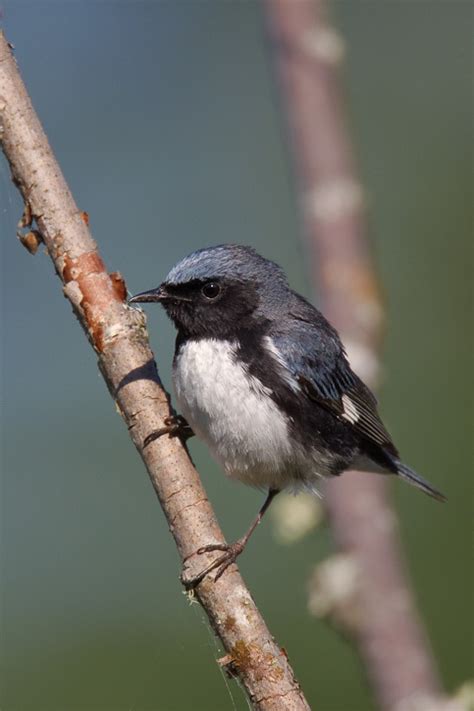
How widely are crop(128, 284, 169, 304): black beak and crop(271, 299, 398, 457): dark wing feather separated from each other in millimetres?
432

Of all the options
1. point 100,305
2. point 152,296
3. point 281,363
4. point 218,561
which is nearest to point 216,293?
point 152,296

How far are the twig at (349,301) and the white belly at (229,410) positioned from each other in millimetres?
Result: 513

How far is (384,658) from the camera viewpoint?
6.58 ft

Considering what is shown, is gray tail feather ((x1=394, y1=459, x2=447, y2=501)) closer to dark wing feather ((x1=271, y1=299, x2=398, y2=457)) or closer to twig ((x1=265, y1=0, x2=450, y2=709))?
dark wing feather ((x1=271, y1=299, x2=398, y2=457))

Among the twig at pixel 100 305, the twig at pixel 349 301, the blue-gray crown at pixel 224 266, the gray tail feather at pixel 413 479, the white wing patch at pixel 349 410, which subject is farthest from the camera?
the gray tail feather at pixel 413 479

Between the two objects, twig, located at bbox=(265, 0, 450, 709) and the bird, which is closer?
twig, located at bbox=(265, 0, 450, 709)

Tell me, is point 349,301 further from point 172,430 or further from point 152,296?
point 152,296

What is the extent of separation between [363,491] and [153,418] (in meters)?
0.70

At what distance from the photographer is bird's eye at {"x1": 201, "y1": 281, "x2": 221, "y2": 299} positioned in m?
3.43

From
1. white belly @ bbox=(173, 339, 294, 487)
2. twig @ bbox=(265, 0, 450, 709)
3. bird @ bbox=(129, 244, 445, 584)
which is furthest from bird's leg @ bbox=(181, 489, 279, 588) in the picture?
white belly @ bbox=(173, 339, 294, 487)

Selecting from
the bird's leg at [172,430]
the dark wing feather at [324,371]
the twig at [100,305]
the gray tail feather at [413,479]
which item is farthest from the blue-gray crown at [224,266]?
the gray tail feather at [413,479]

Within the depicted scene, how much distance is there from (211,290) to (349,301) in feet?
2.94

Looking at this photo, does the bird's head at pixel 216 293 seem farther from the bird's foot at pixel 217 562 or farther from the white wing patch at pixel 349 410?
the bird's foot at pixel 217 562

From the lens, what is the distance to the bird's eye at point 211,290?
3434 mm
